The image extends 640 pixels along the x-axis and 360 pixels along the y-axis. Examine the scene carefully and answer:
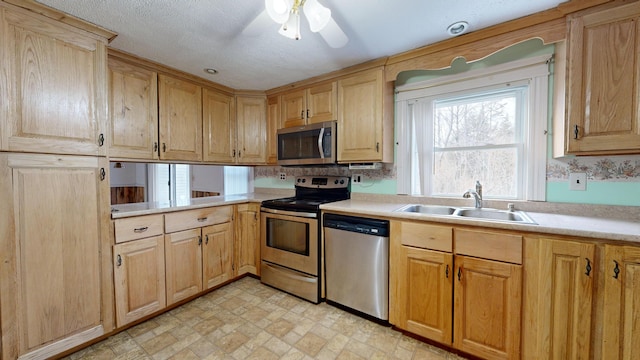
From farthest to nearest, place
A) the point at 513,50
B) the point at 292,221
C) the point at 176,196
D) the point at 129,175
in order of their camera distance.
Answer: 1. the point at 129,175
2. the point at 176,196
3. the point at 292,221
4. the point at 513,50

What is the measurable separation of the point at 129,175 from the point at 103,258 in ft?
10.6

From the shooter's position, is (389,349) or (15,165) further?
(389,349)

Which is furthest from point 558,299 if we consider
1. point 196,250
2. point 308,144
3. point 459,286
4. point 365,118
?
point 196,250

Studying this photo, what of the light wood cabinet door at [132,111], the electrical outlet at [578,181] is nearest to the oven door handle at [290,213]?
the light wood cabinet door at [132,111]

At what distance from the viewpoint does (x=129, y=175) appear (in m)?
4.31

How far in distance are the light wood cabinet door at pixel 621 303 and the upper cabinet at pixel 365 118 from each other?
1.50 meters

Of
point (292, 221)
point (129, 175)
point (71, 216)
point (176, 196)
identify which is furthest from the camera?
point (129, 175)

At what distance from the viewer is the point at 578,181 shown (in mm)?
1706

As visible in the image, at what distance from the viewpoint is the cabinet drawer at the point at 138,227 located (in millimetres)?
1825

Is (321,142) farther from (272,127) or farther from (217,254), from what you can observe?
(217,254)

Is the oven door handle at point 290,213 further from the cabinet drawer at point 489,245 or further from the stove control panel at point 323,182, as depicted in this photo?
the cabinet drawer at point 489,245

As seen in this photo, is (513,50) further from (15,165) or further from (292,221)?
(15,165)

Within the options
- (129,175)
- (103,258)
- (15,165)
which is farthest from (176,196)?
(15,165)

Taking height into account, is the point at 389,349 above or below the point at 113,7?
below
